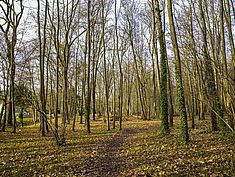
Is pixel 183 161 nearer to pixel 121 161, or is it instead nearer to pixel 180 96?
pixel 121 161

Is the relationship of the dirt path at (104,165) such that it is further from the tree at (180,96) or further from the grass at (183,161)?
the tree at (180,96)

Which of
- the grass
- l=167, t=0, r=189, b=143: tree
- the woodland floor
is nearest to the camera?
the grass

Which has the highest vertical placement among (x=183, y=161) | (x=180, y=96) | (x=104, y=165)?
(x=180, y=96)

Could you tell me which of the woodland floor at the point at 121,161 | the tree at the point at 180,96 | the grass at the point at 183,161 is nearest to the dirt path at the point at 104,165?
the woodland floor at the point at 121,161

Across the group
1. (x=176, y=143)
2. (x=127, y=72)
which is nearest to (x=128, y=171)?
(x=176, y=143)

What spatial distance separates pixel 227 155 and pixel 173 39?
5.95 metres

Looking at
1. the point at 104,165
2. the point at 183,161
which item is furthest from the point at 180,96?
the point at 104,165

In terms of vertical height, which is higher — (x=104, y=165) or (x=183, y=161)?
(x=183, y=161)

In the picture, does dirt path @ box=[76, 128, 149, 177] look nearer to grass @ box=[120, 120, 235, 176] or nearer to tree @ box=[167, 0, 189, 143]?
grass @ box=[120, 120, 235, 176]

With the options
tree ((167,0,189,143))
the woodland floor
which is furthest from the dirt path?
tree ((167,0,189,143))

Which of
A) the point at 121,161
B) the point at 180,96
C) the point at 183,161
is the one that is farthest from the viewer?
the point at 180,96

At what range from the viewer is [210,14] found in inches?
712

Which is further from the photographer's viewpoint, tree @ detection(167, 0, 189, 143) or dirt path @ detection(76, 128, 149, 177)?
tree @ detection(167, 0, 189, 143)

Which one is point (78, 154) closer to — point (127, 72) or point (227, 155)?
point (227, 155)
